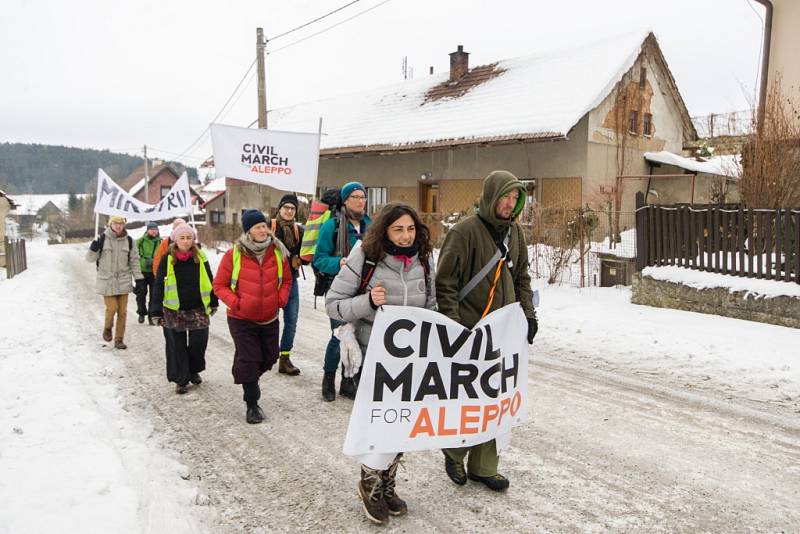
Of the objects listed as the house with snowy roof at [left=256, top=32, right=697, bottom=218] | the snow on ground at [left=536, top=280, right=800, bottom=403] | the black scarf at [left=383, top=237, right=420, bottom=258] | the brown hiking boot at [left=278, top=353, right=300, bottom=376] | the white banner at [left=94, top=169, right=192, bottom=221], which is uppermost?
the house with snowy roof at [left=256, top=32, right=697, bottom=218]

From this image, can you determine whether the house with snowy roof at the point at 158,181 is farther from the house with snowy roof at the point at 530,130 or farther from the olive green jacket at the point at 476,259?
the olive green jacket at the point at 476,259

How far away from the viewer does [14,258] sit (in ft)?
69.7

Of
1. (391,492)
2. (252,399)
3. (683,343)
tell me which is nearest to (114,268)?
(252,399)

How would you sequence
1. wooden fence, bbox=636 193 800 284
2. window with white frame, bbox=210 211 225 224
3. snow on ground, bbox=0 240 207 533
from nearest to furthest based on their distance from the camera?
1. snow on ground, bbox=0 240 207 533
2. wooden fence, bbox=636 193 800 284
3. window with white frame, bbox=210 211 225 224

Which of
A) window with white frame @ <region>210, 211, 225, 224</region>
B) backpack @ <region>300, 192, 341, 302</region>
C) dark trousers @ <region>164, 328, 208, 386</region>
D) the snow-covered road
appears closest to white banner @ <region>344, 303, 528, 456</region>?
the snow-covered road

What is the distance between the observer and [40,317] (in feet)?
32.4

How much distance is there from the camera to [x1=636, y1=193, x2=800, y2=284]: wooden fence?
26.3ft

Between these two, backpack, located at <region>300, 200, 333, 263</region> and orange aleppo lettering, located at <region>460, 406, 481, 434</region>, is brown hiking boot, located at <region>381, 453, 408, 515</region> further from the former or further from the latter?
backpack, located at <region>300, 200, 333, 263</region>

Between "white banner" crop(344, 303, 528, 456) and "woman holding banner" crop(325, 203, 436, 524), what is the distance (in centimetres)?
16

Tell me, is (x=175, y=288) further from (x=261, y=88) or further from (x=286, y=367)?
(x=261, y=88)

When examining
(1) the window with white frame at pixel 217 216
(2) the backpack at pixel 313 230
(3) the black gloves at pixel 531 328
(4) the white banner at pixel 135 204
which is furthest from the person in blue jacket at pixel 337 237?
(1) the window with white frame at pixel 217 216

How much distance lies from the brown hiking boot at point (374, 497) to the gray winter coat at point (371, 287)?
2.39ft

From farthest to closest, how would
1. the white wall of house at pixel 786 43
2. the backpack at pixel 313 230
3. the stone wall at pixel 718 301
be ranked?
the white wall of house at pixel 786 43 < the stone wall at pixel 718 301 < the backpack at pixel 313 230

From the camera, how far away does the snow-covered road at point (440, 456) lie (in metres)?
3.33
